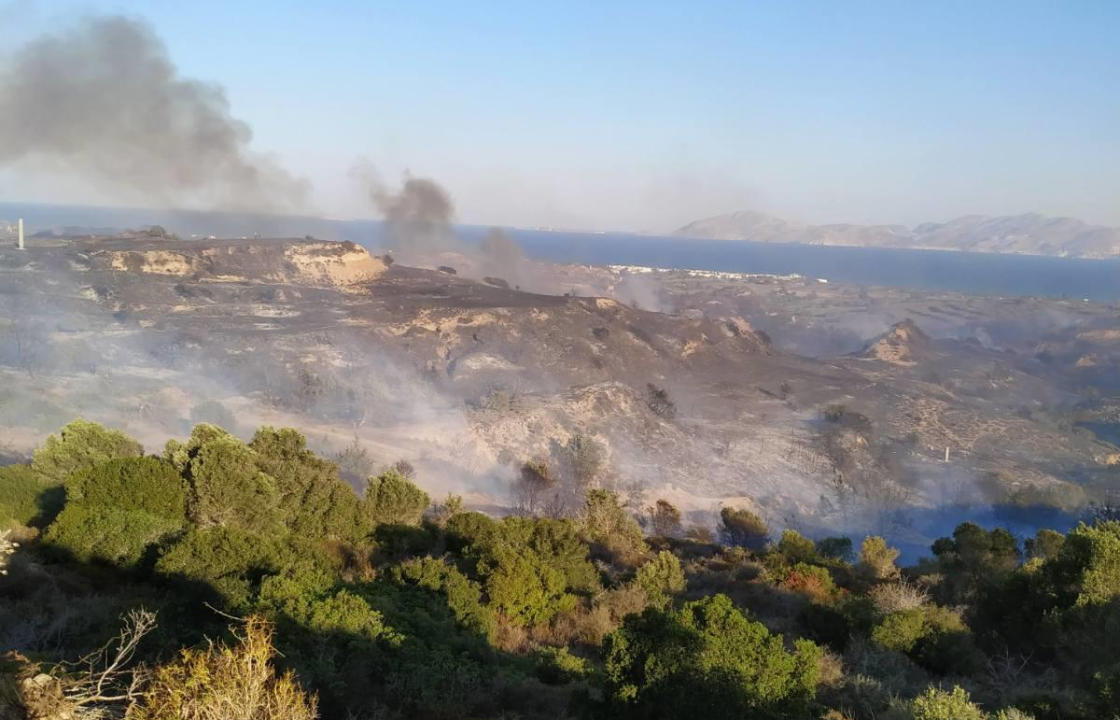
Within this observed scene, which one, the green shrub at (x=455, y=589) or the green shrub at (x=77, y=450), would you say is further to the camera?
the green shrub at (x=77, y=450)

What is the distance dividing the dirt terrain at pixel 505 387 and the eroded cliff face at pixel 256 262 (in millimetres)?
197

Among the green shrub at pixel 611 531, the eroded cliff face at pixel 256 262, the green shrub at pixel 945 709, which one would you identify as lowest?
the green shrub at pixel 611 531

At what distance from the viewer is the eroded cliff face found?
159 ft

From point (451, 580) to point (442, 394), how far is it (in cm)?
2649

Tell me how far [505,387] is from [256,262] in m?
26.4

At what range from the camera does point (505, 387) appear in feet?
125

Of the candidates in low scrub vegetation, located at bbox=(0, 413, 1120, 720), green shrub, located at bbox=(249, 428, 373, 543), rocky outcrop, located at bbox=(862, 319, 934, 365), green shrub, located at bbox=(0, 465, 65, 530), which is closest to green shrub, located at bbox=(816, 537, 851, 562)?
low scrub vegetation, located at bbox=(0, 413, 1120, 720)

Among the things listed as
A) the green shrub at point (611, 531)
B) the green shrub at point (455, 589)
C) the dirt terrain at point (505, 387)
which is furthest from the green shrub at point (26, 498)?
the green shrub at point (611, 531)

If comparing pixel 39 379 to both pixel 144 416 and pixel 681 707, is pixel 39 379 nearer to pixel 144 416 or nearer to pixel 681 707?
pixel 144 416

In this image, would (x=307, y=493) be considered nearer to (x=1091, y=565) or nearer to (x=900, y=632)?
(x=900, y=632)

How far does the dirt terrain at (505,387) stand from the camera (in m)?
30.8

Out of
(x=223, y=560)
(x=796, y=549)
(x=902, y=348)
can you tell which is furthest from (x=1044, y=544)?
(x=902, y=348)

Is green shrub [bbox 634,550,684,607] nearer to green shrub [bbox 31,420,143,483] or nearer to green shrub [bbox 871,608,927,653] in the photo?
green shrub [bbox 871,608,927,653]

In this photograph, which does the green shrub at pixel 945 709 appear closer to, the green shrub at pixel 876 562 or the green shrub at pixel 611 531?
the green shrub at pixel 611 531
